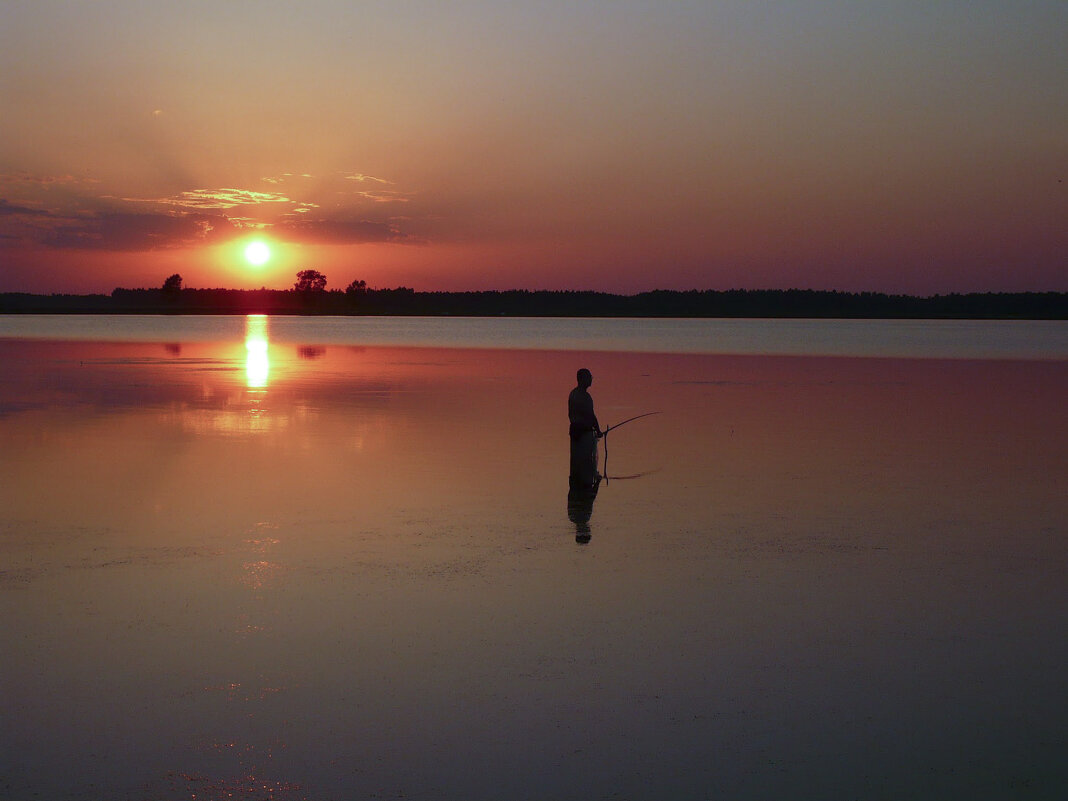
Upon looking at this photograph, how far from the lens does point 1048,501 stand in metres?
12.7

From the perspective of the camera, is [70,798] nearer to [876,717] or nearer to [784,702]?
[784,702]

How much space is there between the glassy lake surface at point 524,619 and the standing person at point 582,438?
37 cm

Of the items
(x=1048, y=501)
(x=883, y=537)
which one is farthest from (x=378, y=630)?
(x=1048, y=501)

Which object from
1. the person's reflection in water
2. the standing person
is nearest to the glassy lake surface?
the person's reflection in water

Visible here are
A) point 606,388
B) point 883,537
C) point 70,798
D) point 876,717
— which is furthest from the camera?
point 606,388

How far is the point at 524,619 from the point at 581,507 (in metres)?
4.48

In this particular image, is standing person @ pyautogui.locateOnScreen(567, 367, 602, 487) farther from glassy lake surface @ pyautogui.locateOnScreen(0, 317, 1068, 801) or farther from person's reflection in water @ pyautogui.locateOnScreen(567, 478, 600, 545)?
glassy lake surface @ pyautogui.locateOnScreen(0, 317, 1068, 801)

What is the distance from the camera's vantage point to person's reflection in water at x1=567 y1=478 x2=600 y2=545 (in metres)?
10.8

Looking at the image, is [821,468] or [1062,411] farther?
[1062,411]

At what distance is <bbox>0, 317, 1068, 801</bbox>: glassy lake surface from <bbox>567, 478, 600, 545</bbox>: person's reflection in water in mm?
94

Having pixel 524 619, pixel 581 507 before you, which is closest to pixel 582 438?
pixel 581 507

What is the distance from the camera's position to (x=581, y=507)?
40.1 ft

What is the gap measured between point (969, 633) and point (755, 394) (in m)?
20.8

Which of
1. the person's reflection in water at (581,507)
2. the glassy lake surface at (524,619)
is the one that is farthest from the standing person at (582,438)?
the glassy lake surface at (524,619)
